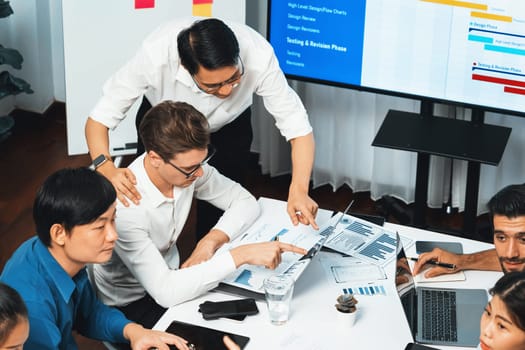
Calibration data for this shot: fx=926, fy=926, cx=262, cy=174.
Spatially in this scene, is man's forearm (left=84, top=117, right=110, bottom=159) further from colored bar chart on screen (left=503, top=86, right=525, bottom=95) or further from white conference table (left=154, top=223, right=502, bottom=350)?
colored bar chart on screen (left=503, top=86, right=525, bottom=95)

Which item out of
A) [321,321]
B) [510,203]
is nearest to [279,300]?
[321,321]

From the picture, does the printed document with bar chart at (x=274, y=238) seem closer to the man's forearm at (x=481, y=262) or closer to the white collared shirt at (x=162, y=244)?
the white collared shirt at (x=162, y=244)

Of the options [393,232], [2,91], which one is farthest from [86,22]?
[393,232]

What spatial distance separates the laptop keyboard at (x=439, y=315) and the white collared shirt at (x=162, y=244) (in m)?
0.54

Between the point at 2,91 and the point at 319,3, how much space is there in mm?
1608

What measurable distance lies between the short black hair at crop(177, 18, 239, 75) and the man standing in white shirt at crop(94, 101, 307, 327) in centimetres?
19

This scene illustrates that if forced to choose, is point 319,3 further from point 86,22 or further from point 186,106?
point 186,106

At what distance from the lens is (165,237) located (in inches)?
109

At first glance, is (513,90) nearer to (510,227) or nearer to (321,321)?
(510,227)

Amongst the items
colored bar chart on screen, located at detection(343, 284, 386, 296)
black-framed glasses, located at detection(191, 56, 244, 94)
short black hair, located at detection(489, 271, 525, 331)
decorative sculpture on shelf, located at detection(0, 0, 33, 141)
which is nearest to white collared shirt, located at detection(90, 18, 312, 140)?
black-framed glasses, located at detection(191, 56, 244, 94)

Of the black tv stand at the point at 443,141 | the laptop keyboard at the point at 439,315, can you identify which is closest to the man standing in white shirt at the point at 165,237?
the laptop keyboard at the point at 439,315

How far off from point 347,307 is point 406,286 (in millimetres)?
181

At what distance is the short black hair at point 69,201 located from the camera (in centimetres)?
225

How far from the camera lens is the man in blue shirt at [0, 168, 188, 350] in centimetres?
222
